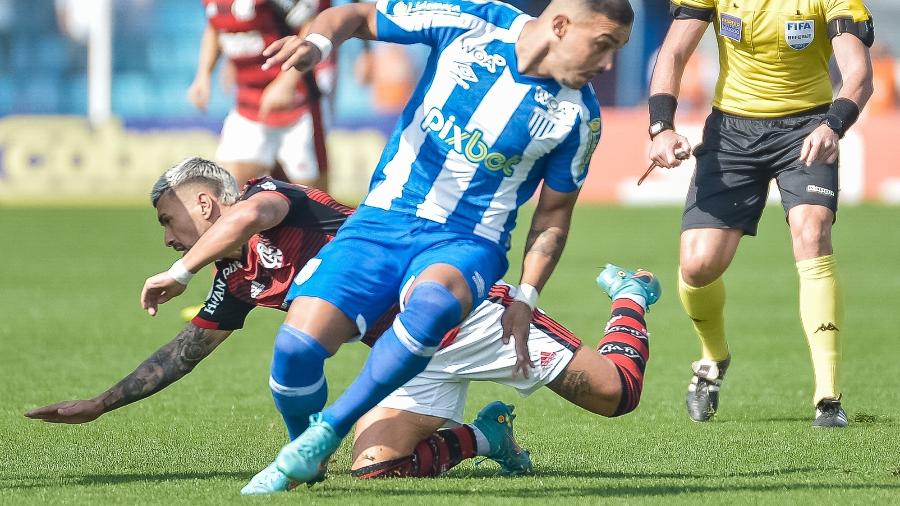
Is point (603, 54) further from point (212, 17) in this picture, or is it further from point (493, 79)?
point (212, 17)

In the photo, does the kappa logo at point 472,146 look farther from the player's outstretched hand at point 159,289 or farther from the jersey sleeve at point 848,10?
the jersey sleeve at point 848,10

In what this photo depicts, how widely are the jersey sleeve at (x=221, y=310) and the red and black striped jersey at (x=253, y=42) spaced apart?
15.0 feet

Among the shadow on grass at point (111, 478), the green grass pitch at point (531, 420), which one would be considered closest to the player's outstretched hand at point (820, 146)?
the green grass pitch at point (531, 420)

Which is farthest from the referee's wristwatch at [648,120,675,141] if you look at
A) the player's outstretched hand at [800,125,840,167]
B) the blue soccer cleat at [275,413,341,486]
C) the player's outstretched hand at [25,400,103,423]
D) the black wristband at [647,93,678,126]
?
the player's outstretched hand at [25,400,103,423]

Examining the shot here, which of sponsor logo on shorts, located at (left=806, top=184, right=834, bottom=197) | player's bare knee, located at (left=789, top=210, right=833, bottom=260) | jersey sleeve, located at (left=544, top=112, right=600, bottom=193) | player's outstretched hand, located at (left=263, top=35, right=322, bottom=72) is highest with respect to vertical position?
player's outstretched hand, located at (left=263, top=35, right=322, bottom=72)

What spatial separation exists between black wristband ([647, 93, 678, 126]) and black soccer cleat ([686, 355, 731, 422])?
1.23 m

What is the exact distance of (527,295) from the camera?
488 cm

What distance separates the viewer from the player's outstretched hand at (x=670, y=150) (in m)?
5.54

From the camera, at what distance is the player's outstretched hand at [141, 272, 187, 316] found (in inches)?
189

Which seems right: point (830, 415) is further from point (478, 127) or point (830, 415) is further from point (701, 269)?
point (478, 127)

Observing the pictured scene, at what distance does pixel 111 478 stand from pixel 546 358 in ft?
5.34

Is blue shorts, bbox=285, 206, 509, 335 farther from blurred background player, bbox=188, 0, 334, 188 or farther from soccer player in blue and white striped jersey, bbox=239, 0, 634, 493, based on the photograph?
blurred background player, bbox=188, 0, 334, 188

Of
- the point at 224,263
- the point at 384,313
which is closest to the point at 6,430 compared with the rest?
the point at 224,263

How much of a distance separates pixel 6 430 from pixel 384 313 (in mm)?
2037
